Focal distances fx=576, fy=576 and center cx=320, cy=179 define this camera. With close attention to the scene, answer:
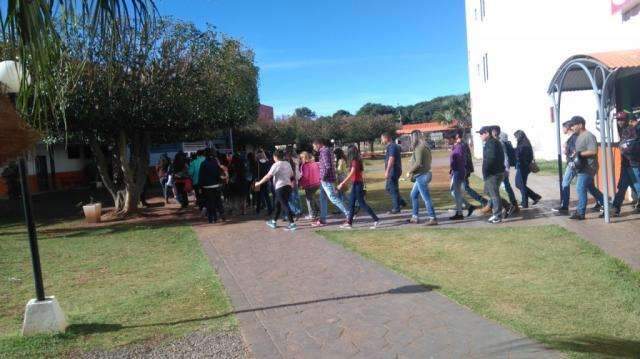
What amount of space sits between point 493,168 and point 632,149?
2085mm

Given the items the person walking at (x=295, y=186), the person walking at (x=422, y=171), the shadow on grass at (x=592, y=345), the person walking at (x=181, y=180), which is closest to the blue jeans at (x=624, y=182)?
the person walking at (x=422, y=171)

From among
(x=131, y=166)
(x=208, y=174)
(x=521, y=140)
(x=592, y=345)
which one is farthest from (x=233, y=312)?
(x=131, y=166)

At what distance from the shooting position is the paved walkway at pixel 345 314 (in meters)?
4.43

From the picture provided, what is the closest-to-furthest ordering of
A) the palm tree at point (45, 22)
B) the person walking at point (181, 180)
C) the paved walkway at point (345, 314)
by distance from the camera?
the palm tree at point (45, 22)
the paved walkway at point (345, 314)
the person walking at point (181, 180)

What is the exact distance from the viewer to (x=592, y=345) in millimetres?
4246

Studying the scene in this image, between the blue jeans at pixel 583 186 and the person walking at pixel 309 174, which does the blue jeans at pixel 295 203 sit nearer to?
the person walking at pixel 309 174

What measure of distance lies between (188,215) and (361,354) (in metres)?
10.5

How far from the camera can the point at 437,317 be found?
5.07 metres

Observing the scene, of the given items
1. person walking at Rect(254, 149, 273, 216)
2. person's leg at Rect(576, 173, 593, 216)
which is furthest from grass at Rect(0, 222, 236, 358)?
person's leg at Rect(576, 173, 593, 216)

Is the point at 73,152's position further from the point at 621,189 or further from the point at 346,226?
the point at 621,189

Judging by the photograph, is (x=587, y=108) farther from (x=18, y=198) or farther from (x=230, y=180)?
(x=18, y=198)

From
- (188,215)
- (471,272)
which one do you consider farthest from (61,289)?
(188,215)

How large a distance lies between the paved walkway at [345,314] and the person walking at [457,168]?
9.91 feet

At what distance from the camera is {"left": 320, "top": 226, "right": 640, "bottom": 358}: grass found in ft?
14.9
